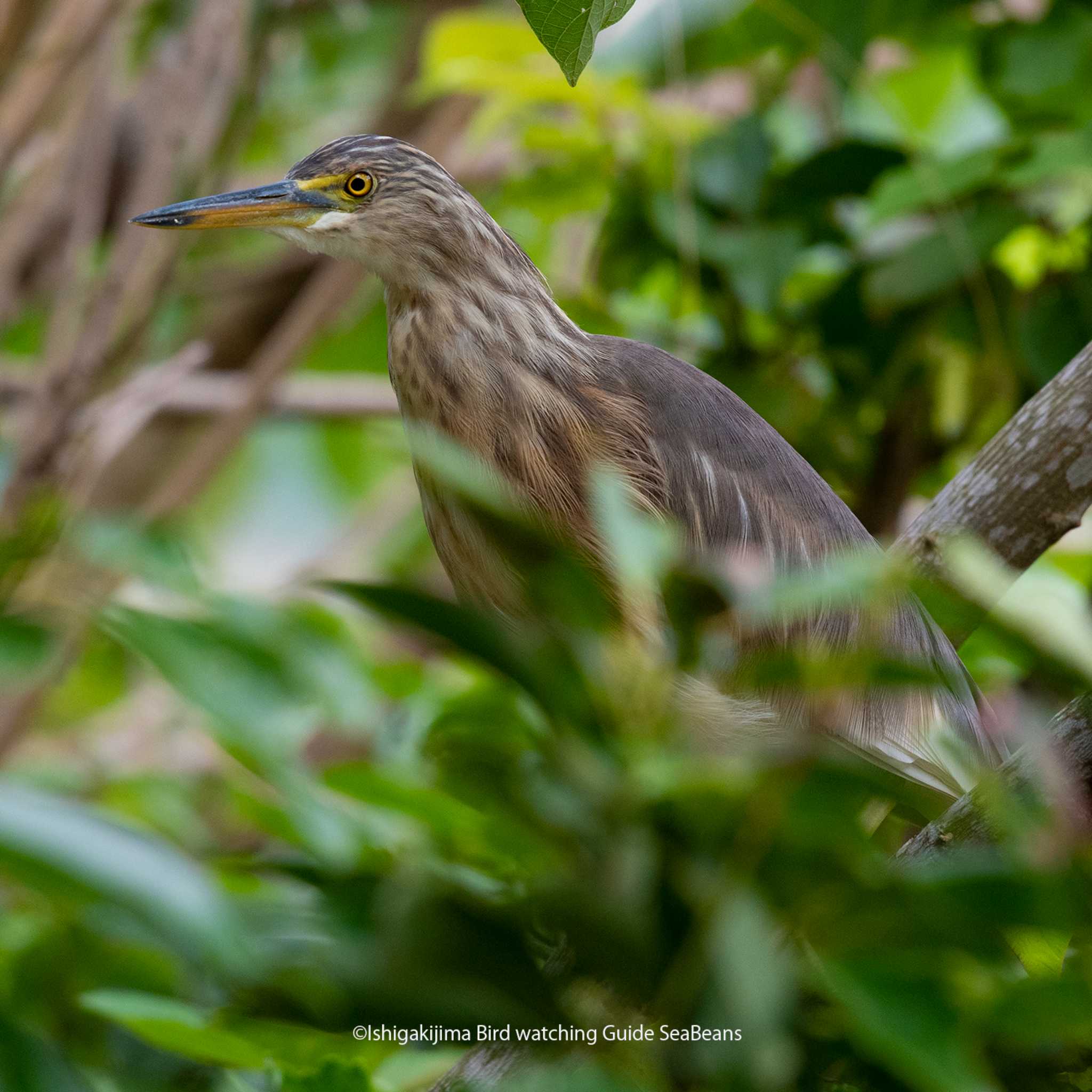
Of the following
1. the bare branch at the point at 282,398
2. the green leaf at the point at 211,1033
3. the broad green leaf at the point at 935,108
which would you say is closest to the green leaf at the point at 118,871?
the green leaf at the point at 211,1033

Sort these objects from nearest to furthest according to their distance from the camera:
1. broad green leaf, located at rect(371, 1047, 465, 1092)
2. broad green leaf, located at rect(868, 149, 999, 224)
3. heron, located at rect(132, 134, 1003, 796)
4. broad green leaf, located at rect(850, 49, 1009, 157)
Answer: broad green leaf, located at rect(371, 1047, 465, 1092) < heron, located at rect(132, 134, 1003, 796) < broad green leaf, located at rect(868, 149, 999, 224) < broad green leaf, located at rect(850, 49, 1009, 157)

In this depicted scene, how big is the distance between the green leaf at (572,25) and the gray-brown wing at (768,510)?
0.78m

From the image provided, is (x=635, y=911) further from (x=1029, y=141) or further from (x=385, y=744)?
(x=1029, y=141)

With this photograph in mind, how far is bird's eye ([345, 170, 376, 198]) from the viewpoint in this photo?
1.44 m

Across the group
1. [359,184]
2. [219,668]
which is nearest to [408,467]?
Answer: [359,184]

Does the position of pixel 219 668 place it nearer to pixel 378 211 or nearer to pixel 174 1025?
pixel 174 1025

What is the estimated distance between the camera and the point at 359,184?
1.44 m

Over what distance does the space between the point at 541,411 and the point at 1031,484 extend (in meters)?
0.47

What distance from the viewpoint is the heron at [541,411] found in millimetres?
1332

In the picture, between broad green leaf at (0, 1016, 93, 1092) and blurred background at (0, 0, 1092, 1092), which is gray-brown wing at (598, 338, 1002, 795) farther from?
broad green leaf at (0, 1016, 93, 1092)

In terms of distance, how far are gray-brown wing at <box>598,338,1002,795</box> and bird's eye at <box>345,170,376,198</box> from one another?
12.1 inches

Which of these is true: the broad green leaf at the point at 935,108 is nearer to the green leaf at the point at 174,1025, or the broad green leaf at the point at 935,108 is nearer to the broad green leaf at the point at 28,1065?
the green leaf at the point at 174,1025

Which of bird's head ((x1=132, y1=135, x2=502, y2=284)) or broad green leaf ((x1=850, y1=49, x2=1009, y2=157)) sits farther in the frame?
broad green leaf ((x1=850, y1=49, x2=1009, y2=157))

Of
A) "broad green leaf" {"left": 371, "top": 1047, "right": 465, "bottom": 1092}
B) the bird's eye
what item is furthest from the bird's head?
"broad green leaf" {"left": 371, "top": 1047, "right": 465, "bottom": 1092}
